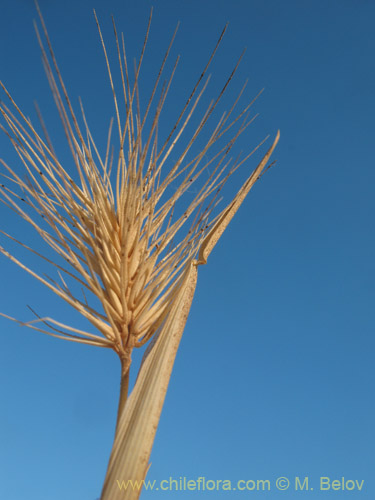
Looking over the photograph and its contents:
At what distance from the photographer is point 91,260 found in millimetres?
1625

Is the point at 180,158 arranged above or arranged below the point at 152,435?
above

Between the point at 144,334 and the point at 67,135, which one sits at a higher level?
the point at 67,135

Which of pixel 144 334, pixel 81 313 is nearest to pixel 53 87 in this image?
pixel 81 313

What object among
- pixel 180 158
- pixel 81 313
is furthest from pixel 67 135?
pixel 81 313

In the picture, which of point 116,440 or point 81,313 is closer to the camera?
point 116,440

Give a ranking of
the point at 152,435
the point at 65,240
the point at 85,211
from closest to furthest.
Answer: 1. the point at 152,435
2. the point at 65,240
3. the point at 85,211

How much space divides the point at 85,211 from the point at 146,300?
0.44 meters

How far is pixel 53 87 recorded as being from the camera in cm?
132

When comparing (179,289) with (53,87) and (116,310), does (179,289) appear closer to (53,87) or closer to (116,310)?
(116,310)

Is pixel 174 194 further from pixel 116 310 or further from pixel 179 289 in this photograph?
pixel 116 310

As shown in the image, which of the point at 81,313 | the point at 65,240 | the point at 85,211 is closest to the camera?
the point at 81,313

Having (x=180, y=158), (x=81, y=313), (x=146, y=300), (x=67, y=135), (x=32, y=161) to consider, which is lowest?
(x=81, y=313)

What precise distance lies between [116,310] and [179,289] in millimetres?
255

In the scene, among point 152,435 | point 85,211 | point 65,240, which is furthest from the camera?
point 85,211
